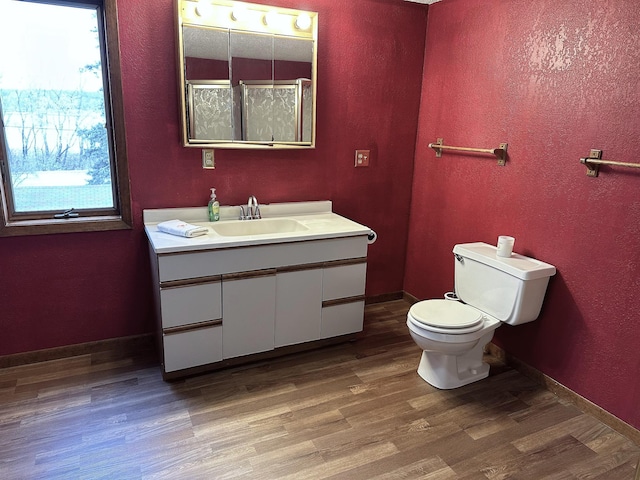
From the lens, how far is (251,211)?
2.74 meters

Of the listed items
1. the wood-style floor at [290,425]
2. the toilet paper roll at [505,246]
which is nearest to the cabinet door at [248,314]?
the wood-style floor at [290,425]

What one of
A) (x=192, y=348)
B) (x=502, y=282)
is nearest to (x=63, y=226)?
(x=192, y=348)

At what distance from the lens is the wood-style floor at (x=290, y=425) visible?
183 centimetres

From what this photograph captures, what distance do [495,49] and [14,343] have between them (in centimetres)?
318

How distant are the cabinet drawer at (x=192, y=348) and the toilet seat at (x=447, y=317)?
106 centimetres

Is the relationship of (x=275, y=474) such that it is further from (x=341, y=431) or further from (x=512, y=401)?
(x=512, y=401)

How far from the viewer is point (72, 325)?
2543 mm

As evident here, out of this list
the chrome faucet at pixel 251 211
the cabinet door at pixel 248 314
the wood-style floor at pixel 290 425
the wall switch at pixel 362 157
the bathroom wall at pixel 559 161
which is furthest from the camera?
the wall switch at pixel 362 157

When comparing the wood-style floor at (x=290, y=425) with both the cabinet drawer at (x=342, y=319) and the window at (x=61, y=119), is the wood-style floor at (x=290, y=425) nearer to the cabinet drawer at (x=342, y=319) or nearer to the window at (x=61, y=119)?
the cabinet drawer at (x=342, y=319)

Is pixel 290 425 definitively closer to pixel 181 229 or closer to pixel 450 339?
pixel 450 339

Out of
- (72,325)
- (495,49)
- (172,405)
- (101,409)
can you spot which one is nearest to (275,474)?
(172,405)

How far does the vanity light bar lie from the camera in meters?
2.39

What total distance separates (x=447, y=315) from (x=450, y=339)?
0.48 ft

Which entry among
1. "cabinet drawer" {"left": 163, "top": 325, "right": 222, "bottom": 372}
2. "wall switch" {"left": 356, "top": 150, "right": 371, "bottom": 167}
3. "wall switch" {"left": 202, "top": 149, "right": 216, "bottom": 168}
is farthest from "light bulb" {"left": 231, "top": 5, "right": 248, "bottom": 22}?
"cabinet drawer" {"left": 163, "top": 325, "right": 222, "bottom": 372}
